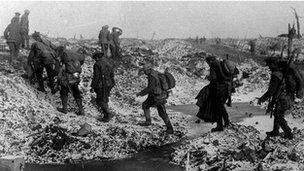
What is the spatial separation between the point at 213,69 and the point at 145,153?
104 inches

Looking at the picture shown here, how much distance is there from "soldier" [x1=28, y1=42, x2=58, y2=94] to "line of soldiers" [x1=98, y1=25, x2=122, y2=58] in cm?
734

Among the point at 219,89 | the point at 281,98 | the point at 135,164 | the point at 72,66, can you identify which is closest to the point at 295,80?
the point at 281,98

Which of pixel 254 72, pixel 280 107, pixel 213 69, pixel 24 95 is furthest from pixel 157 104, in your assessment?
pixel 254 72

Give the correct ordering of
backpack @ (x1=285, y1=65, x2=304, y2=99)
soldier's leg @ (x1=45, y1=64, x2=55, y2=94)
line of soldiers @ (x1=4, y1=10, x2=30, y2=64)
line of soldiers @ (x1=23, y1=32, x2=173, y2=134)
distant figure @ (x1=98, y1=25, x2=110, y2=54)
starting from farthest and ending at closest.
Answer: distant figure @ (x1=98, y1=25, x2=110, y2=54) → line of soldiers @ (x1=4, y1=10, x2=30, y2=64) → soldier's leg @ (x1=45, y1=64, x2=55, y2=94) → line of soldiers @ (x1=23, y1=32, x2=173, y2=134) → backpack @ (x1=285, y1=65, x2=304, y2=99)

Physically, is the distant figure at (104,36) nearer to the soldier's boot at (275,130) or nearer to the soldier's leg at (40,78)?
the soldier's leg at (40,78)

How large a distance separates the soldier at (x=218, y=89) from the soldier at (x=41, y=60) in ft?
16.5

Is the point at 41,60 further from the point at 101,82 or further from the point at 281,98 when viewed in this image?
the point at 281,98

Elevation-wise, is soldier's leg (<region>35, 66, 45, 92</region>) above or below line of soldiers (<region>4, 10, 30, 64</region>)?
below

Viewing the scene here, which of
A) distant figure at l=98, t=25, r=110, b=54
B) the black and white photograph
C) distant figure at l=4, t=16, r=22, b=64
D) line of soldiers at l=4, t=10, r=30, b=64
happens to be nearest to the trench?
the black and white photograph

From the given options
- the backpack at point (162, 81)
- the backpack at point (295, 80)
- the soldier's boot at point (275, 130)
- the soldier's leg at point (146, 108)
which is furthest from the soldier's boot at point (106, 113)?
the backpack at point (295, 80)

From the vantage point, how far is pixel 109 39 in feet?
65.5

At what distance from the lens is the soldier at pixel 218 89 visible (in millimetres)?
9453

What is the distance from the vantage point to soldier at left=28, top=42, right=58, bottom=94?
1182cm

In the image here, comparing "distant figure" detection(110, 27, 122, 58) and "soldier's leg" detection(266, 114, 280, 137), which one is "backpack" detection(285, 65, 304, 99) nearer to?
"soldier's leg" detection(266, 114, 280, 137)
